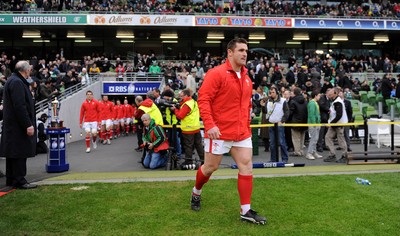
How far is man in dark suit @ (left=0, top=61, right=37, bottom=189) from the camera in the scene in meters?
6.89

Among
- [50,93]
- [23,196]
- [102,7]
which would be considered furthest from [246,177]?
[102,7]

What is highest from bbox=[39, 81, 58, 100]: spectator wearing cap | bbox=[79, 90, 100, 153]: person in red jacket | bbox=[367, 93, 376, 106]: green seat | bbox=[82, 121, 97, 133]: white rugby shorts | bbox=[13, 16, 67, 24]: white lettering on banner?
bbox=[13, 16, 67, 24]: white lettering on banner

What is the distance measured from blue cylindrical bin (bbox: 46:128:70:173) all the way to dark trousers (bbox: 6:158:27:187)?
2228mm

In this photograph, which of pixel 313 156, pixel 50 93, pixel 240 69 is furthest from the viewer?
pixel 50 93

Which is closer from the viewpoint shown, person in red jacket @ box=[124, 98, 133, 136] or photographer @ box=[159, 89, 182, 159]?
photographer @ box=[159, 89, 182, 159]

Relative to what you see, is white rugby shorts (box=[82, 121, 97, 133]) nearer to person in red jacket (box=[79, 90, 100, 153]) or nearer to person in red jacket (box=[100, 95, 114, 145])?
person in red jacket (box=[79, 90, 100, 153])

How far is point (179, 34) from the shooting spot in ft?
120

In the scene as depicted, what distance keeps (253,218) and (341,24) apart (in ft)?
106

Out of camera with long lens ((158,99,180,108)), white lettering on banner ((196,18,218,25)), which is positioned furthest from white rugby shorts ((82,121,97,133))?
white lettering on banner ((196,18,218,25))

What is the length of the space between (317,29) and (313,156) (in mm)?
25209

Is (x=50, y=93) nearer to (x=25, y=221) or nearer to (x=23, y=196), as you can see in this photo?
(x=23, y=196)

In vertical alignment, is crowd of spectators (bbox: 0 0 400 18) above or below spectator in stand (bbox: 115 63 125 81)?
above

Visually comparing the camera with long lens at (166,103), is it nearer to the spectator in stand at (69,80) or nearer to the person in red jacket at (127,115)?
the person in red jacket at (127,115)

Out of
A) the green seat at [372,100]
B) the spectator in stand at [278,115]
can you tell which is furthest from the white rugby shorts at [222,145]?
the green seat at [372,100]
